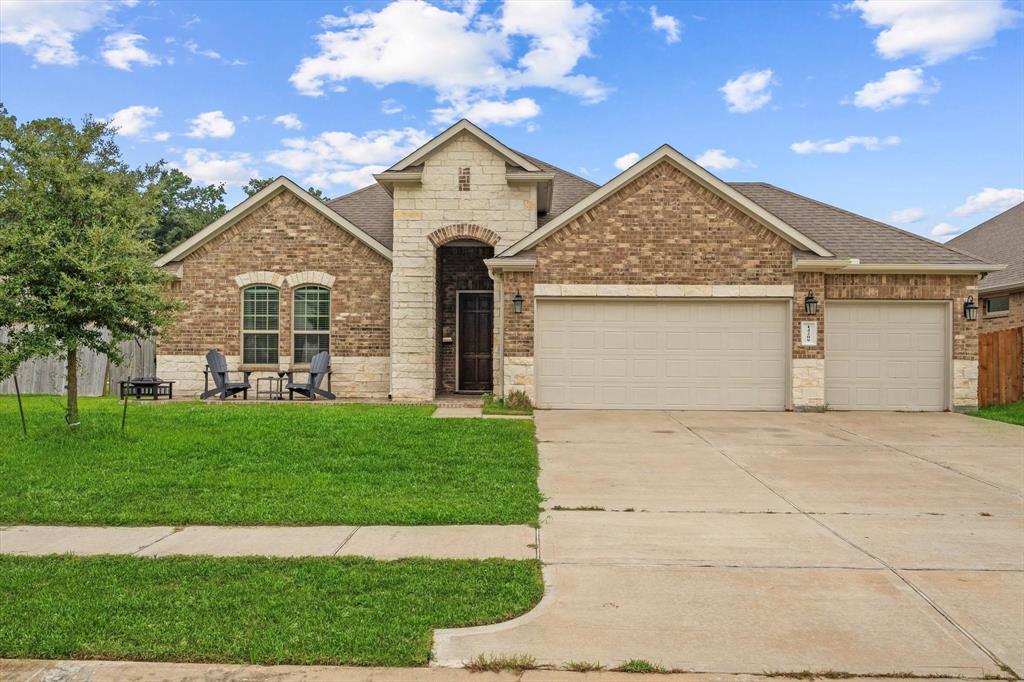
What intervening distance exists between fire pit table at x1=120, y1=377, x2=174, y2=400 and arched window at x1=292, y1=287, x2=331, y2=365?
2.89m

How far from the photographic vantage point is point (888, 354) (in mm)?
15211

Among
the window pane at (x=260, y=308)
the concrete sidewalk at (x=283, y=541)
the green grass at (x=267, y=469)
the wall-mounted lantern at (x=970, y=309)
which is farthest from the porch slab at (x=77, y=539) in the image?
the wall-mounted lantern at (x=970, y=309)

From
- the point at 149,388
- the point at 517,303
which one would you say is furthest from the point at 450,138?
the point at 149,388

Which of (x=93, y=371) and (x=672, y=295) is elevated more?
(x=672, y=295)

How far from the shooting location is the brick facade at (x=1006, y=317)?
702 inches

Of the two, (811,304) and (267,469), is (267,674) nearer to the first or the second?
(267,469)

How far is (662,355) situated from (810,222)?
5.44 m

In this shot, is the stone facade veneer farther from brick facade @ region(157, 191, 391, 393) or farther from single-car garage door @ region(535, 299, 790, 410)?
single-car garage door @ region(535, 299, 790, 410)

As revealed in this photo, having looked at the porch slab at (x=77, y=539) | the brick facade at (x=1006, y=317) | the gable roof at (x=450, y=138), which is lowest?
the porch slab at (x=77, y=539)

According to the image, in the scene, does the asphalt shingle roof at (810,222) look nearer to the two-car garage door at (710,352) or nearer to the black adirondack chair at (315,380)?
the two-car garage door at (710,352)

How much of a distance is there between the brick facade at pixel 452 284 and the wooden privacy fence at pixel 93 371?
714cm

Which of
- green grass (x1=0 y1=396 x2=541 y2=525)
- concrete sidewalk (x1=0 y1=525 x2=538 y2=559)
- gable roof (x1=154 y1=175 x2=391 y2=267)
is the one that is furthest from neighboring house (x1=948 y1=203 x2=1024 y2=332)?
concrete sidewalk (x1=0 y1=525 x2=538 y2=559)

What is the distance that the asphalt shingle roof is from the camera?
15258 millimetres

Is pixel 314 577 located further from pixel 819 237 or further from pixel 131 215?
pixel 819 237
